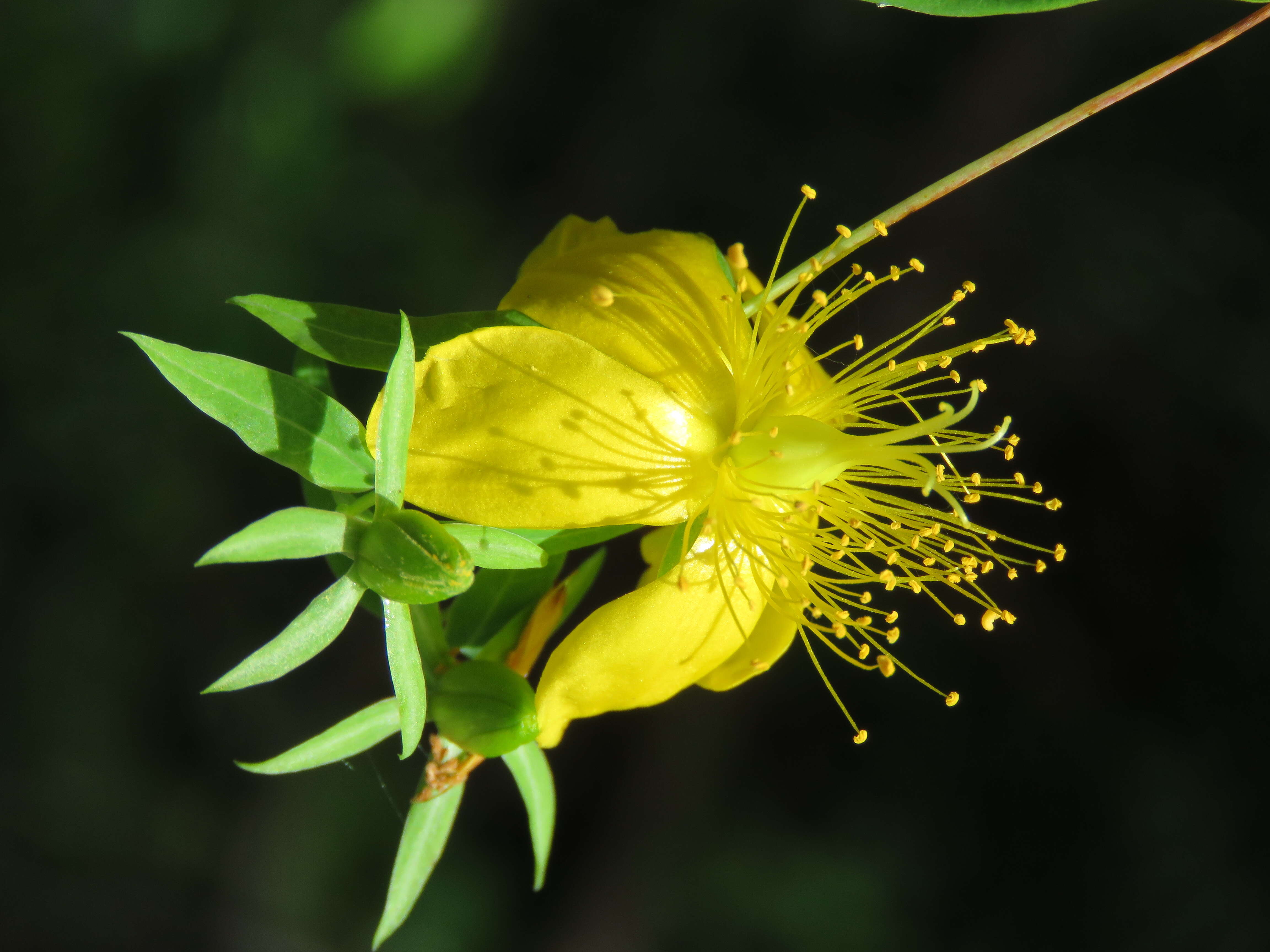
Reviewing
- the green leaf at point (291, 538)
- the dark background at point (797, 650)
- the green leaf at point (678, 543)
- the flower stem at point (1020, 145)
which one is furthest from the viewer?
the dark background at point (797, 650)

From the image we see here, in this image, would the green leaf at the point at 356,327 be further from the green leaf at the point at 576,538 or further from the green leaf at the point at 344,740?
the green leaf at the point at 344,740

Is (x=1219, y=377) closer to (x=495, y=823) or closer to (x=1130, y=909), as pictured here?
(x=1130, y=909)

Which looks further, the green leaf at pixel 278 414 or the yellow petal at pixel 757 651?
the yellow petal at pixel 757 651

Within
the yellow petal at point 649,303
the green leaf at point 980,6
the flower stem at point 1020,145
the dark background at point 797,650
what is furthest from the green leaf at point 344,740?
the dark background at point 797,650

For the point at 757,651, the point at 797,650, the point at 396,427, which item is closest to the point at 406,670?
the point at 396,427

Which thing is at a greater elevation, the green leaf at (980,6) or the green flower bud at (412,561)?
the green leaf at (980,6)

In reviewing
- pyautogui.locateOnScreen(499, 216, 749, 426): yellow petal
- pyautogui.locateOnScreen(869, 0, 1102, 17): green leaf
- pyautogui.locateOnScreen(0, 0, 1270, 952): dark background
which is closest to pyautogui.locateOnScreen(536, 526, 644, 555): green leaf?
pyautogui.locateOnScreen(499, 216, 749, 426): yellow petal
